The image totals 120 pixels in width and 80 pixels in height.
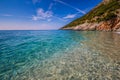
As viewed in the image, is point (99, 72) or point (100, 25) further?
point (100, 25)

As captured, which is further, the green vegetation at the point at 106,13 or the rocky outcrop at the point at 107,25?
the green vegetation at the point at 106,13

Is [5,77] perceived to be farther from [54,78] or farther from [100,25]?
[100,25]

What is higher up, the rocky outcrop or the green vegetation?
the green vegetation

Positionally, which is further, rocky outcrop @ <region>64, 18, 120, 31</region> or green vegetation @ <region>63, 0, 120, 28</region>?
green vegetation @ <region>63, 0, 120, 28</region>

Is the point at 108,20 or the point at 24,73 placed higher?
the point at 108,20

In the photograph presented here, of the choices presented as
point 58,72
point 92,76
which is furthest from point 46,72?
point 92,76

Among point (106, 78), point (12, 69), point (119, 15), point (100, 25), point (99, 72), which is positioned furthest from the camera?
point (100, 25)

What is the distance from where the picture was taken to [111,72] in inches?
314

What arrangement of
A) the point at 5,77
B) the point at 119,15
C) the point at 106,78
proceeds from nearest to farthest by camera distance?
the point at 106,78
the point at 5,77
the point at 119,15

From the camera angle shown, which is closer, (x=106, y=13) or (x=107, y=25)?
(x=107, y=25)

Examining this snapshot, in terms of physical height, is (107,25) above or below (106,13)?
below

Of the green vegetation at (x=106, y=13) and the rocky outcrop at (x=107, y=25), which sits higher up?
the green vegetation at (x=106, y=13)

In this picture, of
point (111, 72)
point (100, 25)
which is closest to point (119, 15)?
point (100, 25)

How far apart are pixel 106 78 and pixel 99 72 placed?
0.97 metres
